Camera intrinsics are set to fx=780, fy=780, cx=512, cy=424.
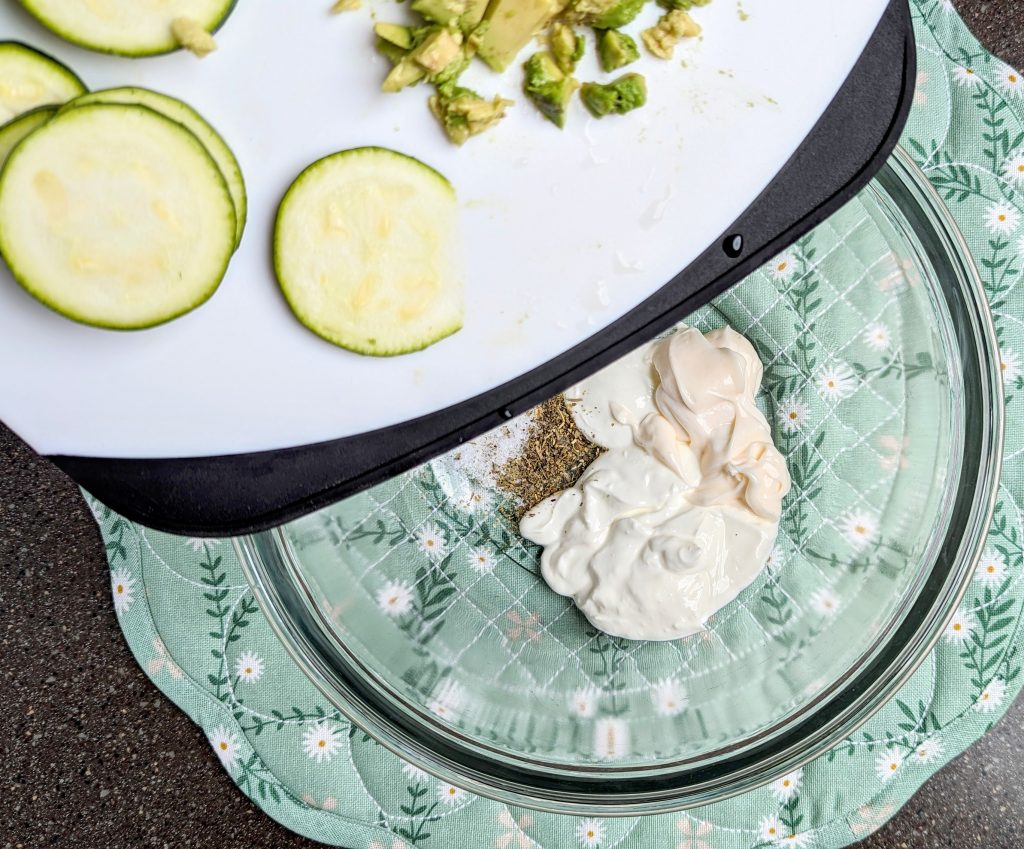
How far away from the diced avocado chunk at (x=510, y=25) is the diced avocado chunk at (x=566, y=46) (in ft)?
0.04

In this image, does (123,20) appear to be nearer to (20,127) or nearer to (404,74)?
(20,127)

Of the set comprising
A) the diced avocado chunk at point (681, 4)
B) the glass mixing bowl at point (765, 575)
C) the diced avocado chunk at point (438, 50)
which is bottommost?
the glass mixing bowl at point (765, 575)

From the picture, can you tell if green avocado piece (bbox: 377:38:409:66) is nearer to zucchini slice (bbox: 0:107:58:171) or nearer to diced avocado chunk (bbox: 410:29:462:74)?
diced avocado chunk (bbox: 410:29:462:74)

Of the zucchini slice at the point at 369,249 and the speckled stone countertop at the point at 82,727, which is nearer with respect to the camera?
the zucchini slice at the point at 369,249

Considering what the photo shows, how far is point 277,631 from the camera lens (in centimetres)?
91

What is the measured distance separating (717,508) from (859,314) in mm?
317

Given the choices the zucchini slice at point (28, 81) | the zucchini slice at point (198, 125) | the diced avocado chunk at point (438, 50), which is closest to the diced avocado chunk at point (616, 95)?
the diced avocado chunk at point (438, 50)

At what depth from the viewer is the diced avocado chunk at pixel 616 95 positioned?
652 mm

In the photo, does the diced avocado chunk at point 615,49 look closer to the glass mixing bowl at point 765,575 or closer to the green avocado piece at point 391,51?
the green avocado piece at point 391,51

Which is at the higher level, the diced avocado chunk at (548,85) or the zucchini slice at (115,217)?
the diced avocado chunk at (548,85)

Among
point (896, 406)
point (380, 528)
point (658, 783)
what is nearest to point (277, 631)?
point (380, 528)

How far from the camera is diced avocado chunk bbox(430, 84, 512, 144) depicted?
25.4 inches

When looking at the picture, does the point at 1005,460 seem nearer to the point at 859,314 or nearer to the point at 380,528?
the point at 859,314

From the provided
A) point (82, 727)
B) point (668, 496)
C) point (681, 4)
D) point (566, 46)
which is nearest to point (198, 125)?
point (566, 46)
